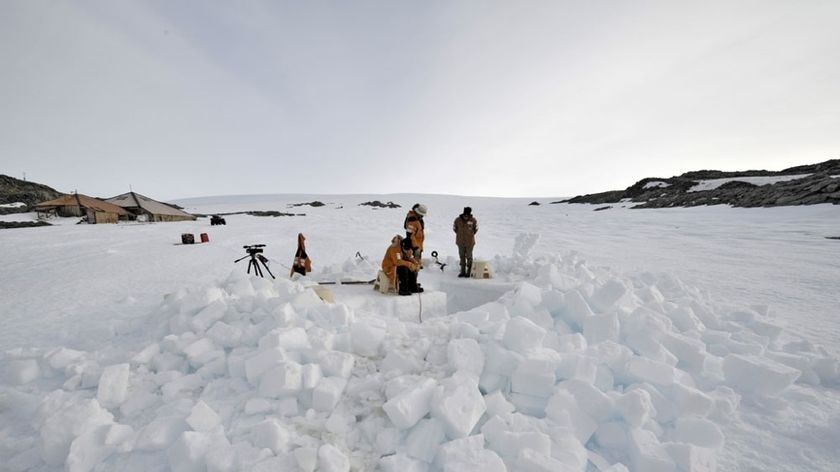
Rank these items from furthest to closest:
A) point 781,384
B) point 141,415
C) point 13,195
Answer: point 13,195 → point 781,384 → point 141,415

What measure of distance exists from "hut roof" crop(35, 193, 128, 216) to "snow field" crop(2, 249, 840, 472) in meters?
20.9

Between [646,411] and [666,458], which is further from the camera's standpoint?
[646,411]

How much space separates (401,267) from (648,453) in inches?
147

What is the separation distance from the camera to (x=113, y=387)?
7.94 ft

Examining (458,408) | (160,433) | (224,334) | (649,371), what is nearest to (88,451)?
(160,433)

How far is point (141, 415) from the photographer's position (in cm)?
234

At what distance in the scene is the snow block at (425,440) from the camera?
1.99 meters

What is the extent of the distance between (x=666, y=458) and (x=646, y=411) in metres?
0.27

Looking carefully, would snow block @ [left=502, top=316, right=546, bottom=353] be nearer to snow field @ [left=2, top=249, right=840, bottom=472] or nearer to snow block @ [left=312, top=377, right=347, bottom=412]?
snow field @ [left=2, top=249, right=840, bottom=472]

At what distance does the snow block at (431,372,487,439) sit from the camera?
205cm

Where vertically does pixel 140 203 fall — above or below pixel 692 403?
above

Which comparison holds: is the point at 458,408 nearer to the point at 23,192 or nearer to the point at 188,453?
the point at 188,453

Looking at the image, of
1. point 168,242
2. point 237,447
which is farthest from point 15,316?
point 168,242

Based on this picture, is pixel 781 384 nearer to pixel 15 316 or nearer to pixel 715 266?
pixel 715 266
